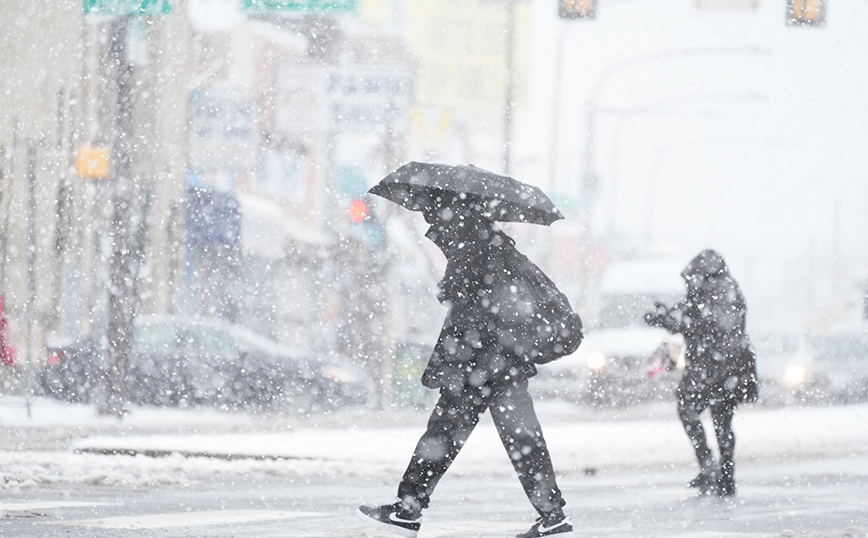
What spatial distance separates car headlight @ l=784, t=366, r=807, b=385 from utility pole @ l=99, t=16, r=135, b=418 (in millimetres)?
9242

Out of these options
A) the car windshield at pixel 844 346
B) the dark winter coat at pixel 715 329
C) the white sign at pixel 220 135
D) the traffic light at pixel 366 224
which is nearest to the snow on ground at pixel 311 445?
the traffic light at pixel 366 224

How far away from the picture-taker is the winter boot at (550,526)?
635 centimetres

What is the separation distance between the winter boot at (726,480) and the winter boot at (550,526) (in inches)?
123

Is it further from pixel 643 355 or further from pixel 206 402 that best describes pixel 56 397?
pixel 643 355

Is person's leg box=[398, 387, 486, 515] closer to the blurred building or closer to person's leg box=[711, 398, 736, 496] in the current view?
person's leg box=[711, 398, 736, 496]

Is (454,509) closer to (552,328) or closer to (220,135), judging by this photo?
A: (552,328)

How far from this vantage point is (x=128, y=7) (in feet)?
45.0

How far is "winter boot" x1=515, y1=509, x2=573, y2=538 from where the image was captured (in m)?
6.35

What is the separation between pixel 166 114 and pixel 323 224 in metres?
9.43

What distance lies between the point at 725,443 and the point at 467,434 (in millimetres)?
3421

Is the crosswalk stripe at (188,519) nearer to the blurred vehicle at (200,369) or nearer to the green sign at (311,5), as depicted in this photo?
the green sign at (311,5)

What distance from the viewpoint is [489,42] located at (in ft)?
129

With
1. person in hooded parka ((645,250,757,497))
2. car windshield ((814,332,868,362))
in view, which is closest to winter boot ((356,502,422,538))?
person in hooded parka ((645,250,757,497))

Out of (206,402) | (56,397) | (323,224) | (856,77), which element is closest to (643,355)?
(206,402)
